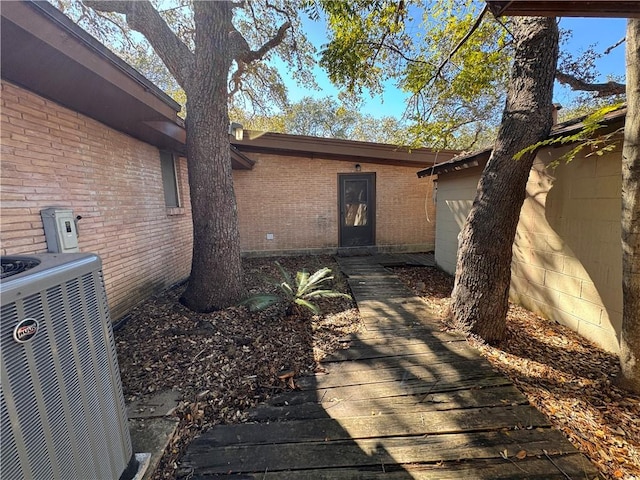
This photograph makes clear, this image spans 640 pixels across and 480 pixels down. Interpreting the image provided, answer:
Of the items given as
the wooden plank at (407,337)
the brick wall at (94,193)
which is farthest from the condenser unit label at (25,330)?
the wooden plank at (407,337)

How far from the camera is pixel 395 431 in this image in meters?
1.97

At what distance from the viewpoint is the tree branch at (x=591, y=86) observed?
5.54 meters

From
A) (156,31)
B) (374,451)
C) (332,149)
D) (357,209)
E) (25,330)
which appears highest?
(156,31)

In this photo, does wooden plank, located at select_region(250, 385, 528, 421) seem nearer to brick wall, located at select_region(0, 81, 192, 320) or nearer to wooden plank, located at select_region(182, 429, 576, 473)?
wooden plank, located at select_region(182, 429, 576, 473)

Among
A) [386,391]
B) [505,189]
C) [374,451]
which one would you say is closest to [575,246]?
[505,189]

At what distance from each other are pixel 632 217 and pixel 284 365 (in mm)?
3185

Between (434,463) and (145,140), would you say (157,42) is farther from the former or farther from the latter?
(434,463)

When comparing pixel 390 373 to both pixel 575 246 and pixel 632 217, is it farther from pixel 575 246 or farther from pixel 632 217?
pixel 575 246

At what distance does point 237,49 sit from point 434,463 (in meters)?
6.44

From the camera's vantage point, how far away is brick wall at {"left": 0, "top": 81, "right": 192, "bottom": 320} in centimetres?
251

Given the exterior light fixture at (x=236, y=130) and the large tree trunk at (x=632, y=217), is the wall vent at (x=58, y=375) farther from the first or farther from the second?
the exterior light fixture at (x=236, y=130)

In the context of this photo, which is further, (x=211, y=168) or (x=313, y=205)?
(x=313, y=205)

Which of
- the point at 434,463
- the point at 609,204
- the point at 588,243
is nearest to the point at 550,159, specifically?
the point at 609,204

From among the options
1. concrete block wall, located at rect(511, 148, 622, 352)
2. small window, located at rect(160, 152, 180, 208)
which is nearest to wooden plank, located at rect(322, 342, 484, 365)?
concrete block wall, located at rect(511, 148, 622, 352)
